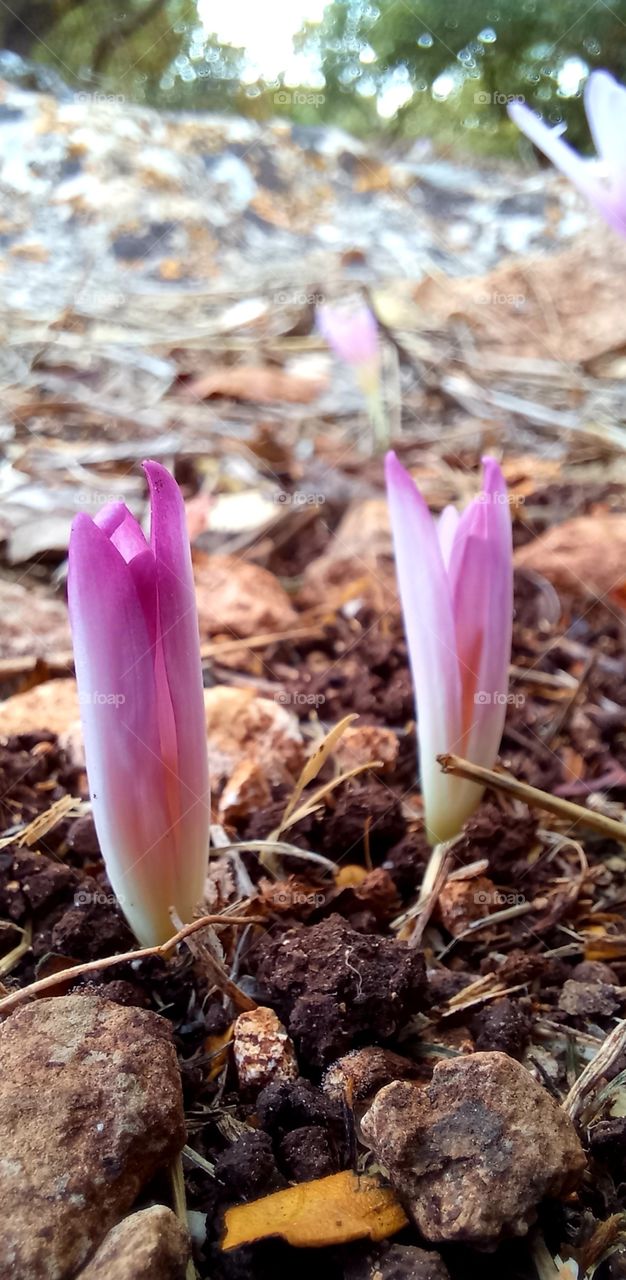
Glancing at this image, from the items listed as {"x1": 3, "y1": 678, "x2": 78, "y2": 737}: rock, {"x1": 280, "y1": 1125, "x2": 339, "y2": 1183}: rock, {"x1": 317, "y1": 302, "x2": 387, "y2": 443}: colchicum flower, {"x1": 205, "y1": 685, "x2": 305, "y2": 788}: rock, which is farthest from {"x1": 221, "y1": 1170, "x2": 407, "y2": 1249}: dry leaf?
{"x1": 317, "y1": 302, "x2": 387, "y2": 443}: colchicum flower

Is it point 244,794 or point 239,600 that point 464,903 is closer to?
point 244,794

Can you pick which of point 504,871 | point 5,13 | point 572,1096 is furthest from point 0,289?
point 572,1096

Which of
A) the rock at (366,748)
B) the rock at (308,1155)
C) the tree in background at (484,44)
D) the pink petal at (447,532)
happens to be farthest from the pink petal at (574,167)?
the tree in background at (484,44)

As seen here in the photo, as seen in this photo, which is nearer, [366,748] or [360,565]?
[366,748]

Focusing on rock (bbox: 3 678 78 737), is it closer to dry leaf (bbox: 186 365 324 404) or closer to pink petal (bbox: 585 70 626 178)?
pink petal (bbox: 585 70 626 178)

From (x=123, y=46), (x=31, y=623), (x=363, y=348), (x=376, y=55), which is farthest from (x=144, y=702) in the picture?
(x=123, y=46)
